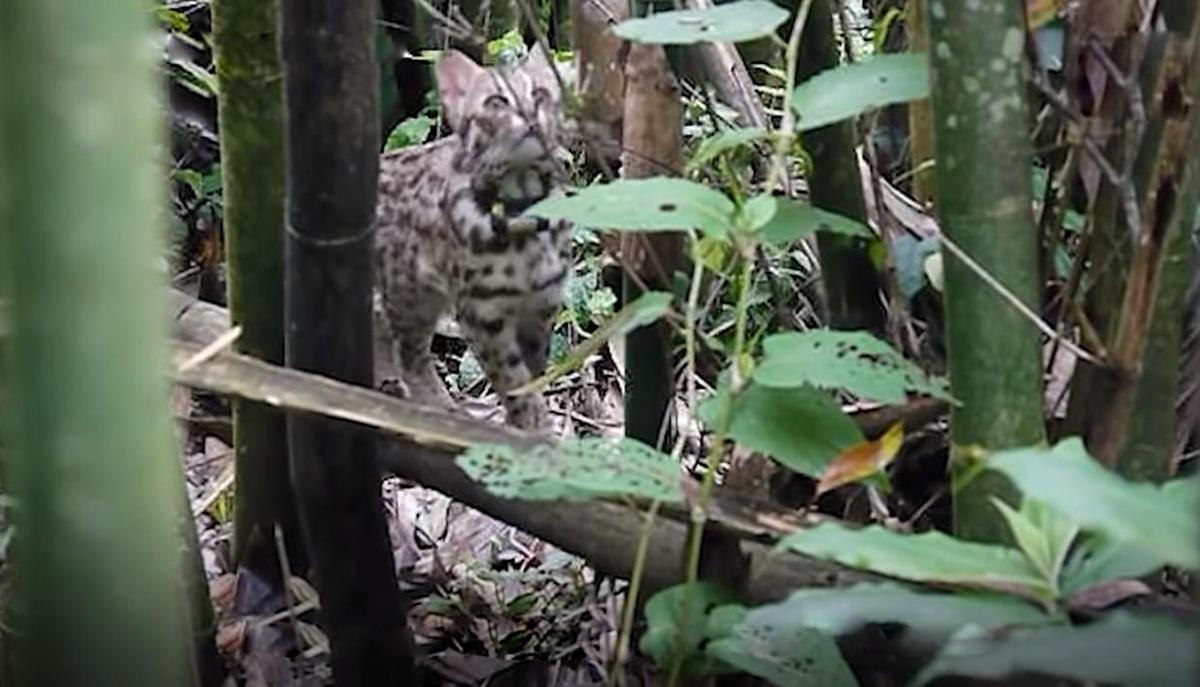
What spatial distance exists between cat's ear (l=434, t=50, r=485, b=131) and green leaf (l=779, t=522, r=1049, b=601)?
1927 mm

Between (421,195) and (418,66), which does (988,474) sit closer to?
(421,195)

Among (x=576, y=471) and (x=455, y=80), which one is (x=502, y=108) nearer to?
(x=455, y=80)

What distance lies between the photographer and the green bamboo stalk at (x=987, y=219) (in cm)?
122

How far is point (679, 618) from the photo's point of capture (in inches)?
53.1

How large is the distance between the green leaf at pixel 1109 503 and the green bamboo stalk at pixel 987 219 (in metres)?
0.37

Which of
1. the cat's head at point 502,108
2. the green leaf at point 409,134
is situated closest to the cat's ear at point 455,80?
the cat's head at point 502,108

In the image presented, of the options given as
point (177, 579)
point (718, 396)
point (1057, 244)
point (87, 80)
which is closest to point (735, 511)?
point (718, 396)

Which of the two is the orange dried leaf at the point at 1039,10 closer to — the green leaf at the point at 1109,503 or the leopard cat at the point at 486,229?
the green leaf at the point at 1109,503

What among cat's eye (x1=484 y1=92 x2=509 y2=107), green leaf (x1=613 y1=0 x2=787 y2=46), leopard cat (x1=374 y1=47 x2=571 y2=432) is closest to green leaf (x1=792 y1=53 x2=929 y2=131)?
green leaf (x1=613 y1=0 x2=787 y2=46)

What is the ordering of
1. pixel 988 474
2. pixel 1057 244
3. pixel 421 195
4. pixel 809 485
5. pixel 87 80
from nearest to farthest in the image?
pixel 87 80
pixel 988 474
pixel 1057 244
pixel 809 485
pixel 421 195

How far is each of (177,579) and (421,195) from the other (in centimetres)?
222

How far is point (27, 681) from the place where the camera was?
3.19 feet

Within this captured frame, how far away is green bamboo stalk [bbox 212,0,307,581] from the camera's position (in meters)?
1.86

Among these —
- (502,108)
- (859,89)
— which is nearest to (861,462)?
(859,89)
